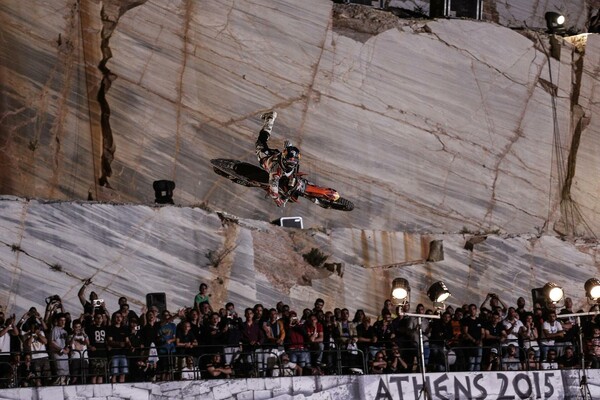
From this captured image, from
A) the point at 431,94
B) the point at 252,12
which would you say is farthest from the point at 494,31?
the point at 252,12

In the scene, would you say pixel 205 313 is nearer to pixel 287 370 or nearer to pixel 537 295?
pixel 287 370

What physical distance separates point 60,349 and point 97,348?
61 centimetres

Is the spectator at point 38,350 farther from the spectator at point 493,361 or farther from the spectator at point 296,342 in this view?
the spectator at point 493,361

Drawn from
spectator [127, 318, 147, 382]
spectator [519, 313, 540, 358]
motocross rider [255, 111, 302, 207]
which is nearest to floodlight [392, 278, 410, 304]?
spectator [519, 313, 540, 358]

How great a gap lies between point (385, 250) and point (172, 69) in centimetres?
514

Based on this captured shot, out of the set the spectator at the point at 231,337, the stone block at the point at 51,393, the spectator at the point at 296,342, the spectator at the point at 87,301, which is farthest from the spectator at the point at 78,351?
the spectator at the point at 296,342

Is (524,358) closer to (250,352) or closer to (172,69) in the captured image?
A: (250,352)

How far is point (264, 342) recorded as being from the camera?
24.3m

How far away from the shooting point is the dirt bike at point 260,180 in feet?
97.5

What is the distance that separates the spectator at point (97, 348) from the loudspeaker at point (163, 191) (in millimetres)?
5099

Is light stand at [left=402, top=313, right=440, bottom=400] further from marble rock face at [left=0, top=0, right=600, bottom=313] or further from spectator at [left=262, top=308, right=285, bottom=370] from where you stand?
marble rock face at [left=0, top=0, right=600, bottom=313]

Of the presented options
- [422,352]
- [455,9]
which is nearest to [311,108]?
[455,9]

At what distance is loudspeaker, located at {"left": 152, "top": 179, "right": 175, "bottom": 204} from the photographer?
1126 inches

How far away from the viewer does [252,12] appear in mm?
30375
